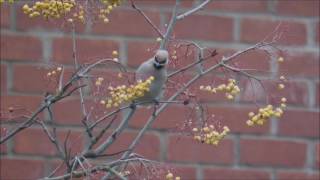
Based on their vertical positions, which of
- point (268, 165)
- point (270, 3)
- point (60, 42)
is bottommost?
point (268, 165)

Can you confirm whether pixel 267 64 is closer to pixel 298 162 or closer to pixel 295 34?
pixel 295 34

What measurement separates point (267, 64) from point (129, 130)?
36cm

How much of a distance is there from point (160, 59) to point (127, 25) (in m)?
0.69

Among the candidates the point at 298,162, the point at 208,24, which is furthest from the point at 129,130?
the point at 298,162

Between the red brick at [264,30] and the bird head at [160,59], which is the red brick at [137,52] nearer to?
the red brick at [264,30]

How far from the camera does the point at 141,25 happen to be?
1.57 metres

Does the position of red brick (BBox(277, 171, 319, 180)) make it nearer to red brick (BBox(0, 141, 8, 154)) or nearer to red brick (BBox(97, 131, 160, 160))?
red brick (BBox(97, 131, 160, 160))

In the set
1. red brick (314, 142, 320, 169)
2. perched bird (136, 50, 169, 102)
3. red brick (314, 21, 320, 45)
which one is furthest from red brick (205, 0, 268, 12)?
perched bird (136, 50, 169, 102)

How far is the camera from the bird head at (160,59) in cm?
89

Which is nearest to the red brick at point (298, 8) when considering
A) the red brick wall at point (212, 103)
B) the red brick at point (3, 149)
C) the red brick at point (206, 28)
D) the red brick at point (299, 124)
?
the red brick wall at point (212, 103)

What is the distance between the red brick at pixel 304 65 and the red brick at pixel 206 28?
16cm

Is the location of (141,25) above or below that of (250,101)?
above

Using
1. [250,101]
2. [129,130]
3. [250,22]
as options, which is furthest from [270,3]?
[129,130]

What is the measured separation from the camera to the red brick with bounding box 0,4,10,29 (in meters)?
1.56
